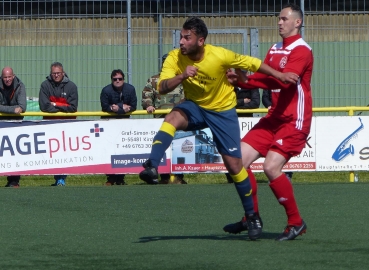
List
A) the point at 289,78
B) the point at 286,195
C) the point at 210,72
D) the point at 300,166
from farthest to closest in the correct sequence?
the point at 300,166 → the point at 286,195 → the point at 210,72 → the point at 289,78

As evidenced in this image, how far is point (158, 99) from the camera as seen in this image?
15.0 m

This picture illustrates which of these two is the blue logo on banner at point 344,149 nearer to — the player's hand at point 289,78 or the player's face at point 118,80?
the player's face at point 118,80

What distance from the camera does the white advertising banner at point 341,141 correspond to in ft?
48.4

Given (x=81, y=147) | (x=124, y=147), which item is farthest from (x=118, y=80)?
(x=81, y=147)

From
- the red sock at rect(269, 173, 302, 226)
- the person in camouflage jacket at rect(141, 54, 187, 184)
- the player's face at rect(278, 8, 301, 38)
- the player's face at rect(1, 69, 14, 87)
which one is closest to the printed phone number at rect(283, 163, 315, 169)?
the person in camouflage jacket at rect(141, 54, 187, 184)

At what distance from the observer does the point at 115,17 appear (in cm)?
1551

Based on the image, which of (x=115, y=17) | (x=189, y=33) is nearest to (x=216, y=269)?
(x=189, y=33)

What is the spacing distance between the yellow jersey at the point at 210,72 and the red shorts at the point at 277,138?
15.0 inches

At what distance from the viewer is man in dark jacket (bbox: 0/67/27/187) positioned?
47.9 feet

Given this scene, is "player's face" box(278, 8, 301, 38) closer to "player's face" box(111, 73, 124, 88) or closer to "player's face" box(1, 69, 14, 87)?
"player's face" box(111, 73, 124, 88)

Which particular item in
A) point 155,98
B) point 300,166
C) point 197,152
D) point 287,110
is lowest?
point 300,166

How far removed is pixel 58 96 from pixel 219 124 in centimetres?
744

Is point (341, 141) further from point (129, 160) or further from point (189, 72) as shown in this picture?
point (189, 72)

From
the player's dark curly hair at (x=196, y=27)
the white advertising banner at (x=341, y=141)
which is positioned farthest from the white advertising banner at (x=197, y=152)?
the player's dark curly hair at (x=196, y=27)
